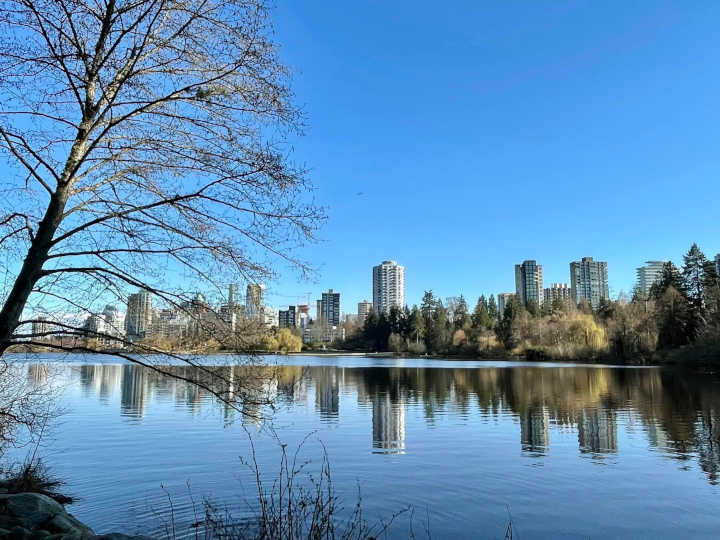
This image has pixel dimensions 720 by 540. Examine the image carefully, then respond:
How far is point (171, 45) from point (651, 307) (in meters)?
66.5

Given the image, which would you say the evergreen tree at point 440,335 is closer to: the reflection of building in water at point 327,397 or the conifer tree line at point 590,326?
the conifer tree line at point 590,326

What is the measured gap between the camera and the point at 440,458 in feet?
42.1

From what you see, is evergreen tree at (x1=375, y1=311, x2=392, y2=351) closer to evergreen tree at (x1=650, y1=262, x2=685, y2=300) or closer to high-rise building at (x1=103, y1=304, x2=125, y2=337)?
evergreen tree at (x1=650, y1=262, x2=685, y2=300)

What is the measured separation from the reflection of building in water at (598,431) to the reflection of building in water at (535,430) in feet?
3.14

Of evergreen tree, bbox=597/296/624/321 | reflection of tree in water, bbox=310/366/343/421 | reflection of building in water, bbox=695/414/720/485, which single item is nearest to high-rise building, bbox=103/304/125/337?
reflection of building in water, bbox=695/414/720/485

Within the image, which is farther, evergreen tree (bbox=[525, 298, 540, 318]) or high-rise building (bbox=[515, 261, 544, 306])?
high-rise building (bbox=[515, 261, 544, 306])

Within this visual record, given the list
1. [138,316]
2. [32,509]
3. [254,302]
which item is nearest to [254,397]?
[254,302]

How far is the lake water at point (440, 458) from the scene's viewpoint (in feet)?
27.8

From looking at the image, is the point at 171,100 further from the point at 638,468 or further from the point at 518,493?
the point at 638,468

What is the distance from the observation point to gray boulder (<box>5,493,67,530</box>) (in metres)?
6.61

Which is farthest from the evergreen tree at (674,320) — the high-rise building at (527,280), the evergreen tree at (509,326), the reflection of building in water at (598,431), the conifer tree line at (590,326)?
the high-rise building at (527,280)

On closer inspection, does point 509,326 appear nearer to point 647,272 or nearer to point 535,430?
point 535,430

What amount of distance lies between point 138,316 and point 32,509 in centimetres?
373

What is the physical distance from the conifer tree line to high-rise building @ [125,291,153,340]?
48914 mm
